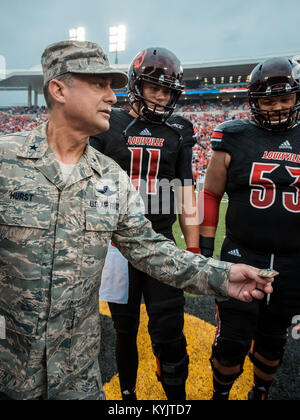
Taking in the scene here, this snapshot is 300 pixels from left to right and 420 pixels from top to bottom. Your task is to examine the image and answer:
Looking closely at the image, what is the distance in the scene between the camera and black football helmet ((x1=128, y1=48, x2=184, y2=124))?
209 centimetres

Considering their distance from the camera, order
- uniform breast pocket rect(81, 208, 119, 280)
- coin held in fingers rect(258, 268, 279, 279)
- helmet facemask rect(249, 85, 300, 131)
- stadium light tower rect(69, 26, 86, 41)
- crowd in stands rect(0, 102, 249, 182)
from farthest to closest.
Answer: crowd in stands rect(0, 102, 249, 182)
stadium light tower rect(69, 26, 86, 41)
helmet facemask rect(249, 85, 300, 131)
uniform breast pocket rect(81, 208, 119, 280)
coin held in fingers rect(258, 268, 279, 279)

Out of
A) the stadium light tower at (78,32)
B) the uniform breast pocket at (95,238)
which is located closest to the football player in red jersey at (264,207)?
the uniform breast pocket at (95,238)

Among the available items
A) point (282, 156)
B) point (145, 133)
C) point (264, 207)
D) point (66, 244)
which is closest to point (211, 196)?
point (264, 207)

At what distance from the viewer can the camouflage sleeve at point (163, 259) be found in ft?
4.45

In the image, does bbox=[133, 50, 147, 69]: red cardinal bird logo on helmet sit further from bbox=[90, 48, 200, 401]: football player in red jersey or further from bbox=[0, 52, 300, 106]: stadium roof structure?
bbox=[0, 52, 300, 106]: stadium roof structure

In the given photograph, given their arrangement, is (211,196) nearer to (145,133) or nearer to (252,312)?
(145,133)

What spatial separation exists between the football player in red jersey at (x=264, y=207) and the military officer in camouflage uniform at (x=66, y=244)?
810 millimetres

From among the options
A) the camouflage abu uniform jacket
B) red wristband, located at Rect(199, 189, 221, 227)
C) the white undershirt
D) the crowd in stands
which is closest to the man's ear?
the camouflage abu uniform jacket

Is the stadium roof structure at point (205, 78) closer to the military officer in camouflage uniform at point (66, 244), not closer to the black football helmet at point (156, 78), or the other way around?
the black football helmet at point (156, 78)

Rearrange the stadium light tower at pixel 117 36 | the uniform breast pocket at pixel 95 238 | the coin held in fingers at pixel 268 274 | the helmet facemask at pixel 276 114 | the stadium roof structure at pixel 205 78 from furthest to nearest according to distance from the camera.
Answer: the stadium light tower at pixel 117 36 → the stadium roof structure at pixel 205 78 → the helmet facemask at pixel 276 114 → the uniform breast pocket at pixel 95 238 → the coin held in fingers at pixel 268 274

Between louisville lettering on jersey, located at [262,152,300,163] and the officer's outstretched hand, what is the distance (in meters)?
0.99
